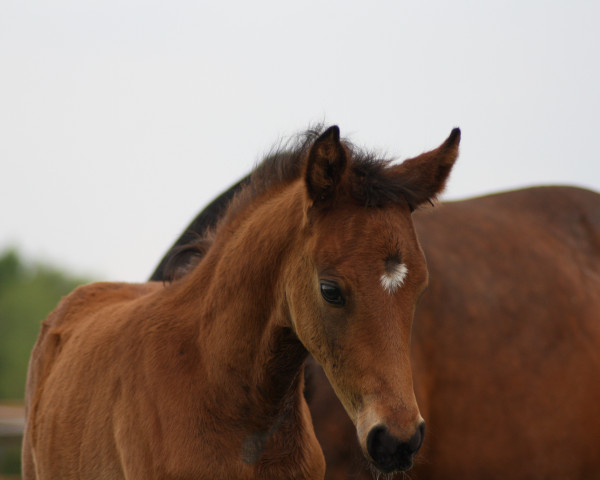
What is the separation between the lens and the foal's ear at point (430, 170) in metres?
2.99

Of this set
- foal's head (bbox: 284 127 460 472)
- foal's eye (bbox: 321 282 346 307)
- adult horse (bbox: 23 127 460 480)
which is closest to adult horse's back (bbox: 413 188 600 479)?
adult horse (bbox: 23 127 460 480)

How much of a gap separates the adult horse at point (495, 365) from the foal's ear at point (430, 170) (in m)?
1.46

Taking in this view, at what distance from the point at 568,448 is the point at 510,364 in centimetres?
58

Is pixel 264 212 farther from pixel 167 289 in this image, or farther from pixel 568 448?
pixel 568 448

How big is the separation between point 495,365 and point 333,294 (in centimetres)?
201

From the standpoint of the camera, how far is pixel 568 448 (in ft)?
14.5

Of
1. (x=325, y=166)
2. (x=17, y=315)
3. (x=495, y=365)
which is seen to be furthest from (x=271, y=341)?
(x=17, y=315)

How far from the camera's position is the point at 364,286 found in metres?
2.66

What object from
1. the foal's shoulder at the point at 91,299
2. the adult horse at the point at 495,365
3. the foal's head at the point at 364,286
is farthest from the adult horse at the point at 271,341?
the adult horse at the point at 495,365

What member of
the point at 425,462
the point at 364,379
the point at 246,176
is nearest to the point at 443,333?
the point at 425,462

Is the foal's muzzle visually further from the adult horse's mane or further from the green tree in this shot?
the green tree

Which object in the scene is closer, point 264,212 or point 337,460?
point 264,212

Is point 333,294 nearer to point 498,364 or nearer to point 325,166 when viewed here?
point 325,166

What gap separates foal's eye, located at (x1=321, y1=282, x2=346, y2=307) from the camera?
271 centimetres
